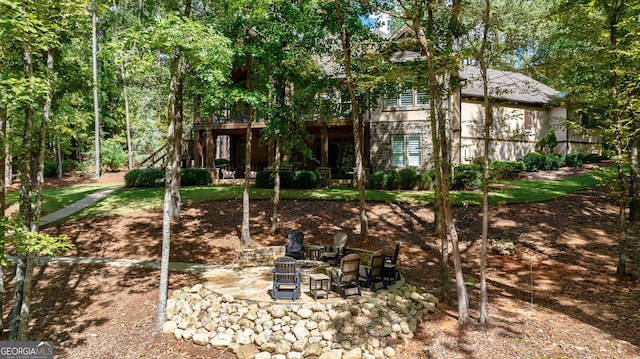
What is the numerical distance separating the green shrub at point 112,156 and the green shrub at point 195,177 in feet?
37.4

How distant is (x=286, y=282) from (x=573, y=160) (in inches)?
1120

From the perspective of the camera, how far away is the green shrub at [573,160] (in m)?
28.7

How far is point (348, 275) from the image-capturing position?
948cm

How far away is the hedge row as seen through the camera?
77.4ft

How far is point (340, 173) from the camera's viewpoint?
2844 centimetres

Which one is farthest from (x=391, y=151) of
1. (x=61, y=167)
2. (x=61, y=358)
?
(x=61, y=167)

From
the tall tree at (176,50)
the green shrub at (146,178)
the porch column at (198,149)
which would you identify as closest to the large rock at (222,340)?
the tall tree at (176,50)

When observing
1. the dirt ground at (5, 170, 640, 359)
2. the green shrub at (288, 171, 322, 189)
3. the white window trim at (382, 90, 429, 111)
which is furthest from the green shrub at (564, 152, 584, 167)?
the green shrub at (288, 171, 322, 189)

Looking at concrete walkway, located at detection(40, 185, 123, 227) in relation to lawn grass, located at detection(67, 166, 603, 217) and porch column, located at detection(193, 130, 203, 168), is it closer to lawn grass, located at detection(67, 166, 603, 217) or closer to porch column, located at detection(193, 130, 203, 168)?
lawn grass, located at detection(67, 166, 603, 217)

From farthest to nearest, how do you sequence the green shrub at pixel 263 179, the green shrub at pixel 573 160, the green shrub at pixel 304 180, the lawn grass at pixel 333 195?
the green shrub at pixel 573 160
the green shrub at pixel 263 179
the green shrub at pixel 304 180
the lawn grass at pixel 333 195

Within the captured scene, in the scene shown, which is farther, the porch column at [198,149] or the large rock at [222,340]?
the porch column at [198,149]

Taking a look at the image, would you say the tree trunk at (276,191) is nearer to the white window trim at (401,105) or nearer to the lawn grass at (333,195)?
the lawn grass at (333,195)

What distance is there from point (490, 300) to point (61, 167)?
32.1m

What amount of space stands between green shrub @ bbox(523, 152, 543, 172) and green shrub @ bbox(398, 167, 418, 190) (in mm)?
10728
